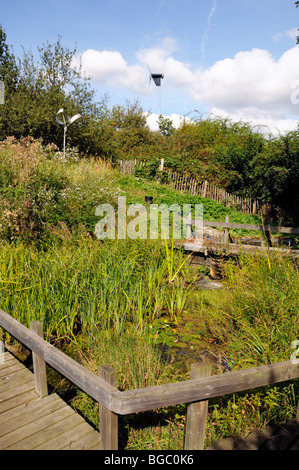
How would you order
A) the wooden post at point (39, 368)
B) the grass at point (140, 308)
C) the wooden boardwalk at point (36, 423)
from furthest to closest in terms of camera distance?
the grass at point (140, 308) < the wooden post at point (39, 368) < the wooden boardwalk at point (36, 423)

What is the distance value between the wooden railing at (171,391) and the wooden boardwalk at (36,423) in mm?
313

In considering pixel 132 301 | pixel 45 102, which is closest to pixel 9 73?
pixel 45 102

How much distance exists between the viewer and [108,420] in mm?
2193

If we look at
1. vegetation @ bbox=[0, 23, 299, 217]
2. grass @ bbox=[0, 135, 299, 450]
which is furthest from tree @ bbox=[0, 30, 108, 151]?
grass @ bbox=[0, 135, 299, 450]

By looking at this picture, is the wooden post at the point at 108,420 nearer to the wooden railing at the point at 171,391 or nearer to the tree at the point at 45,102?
the wooden railing at the point at 171,391

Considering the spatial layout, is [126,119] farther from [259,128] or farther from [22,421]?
[22,421]

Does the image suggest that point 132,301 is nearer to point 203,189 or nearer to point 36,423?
point 36,423

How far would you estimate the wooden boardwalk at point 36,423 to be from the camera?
2.47 metres

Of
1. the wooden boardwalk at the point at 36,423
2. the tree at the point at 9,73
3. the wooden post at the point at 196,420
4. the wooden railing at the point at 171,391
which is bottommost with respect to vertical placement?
the wooden boardwalk at the point at 36,423

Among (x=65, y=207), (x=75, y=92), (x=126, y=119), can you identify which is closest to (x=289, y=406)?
(x=65, y=207)

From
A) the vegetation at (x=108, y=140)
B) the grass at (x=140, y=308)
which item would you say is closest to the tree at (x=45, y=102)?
the vegetation at (x=108, y=140)

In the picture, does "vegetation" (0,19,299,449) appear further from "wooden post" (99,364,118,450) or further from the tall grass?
"wooden post" (99,364,118,450)

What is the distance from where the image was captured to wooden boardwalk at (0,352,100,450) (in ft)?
8.12
